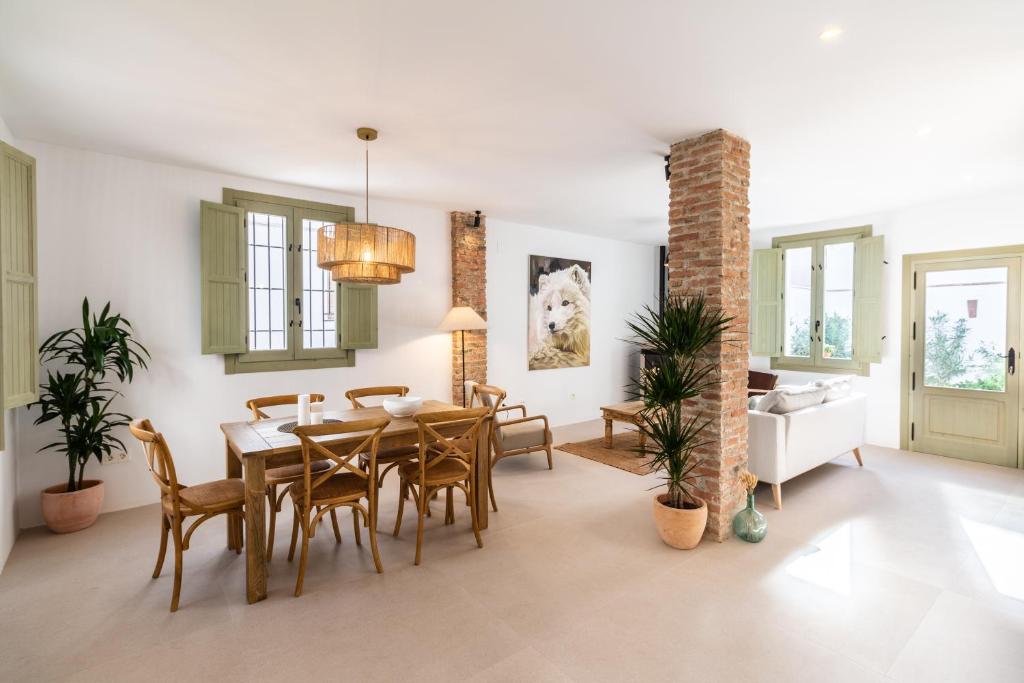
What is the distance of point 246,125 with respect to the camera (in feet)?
11.1

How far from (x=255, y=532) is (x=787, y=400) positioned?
13.5 ft

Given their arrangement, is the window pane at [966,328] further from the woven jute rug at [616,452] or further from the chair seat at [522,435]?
the chair seat at [522,435]

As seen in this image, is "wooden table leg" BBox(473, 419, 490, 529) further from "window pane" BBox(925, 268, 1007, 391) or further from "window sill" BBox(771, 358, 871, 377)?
"window pane" BBox(925, 268, 1007, 391)

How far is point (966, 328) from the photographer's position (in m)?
5.41

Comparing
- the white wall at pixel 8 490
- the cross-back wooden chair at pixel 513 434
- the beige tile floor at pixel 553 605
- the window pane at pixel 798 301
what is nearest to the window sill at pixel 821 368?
the window pane at pixel 798 301

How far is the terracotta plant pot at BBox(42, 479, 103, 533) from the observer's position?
352 cm

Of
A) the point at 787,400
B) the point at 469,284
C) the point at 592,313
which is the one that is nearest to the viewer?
the point at 787,400

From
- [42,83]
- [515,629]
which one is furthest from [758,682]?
[42,83]

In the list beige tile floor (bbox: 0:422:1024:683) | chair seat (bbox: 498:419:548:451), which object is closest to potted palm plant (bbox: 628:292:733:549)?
beige tile floor (bbox: 0:422:1024:683)

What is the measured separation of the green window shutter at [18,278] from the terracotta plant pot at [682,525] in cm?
384

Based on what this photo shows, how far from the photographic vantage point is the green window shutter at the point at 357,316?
5.06 metres

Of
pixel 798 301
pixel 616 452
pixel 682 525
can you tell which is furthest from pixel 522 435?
pixel 798 301

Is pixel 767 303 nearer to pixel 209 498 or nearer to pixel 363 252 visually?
pixel 363 252

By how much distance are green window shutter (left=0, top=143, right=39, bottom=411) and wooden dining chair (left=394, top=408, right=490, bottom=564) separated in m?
2.20
